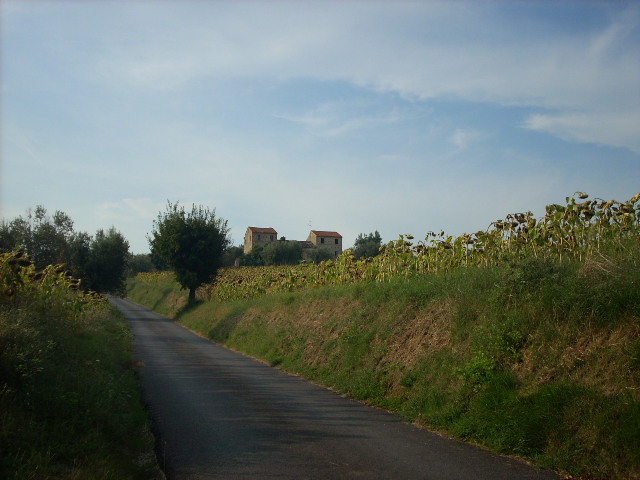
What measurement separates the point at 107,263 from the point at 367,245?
25.3m

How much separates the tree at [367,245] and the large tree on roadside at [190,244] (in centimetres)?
1404

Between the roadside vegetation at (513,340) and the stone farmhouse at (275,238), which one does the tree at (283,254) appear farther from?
the roadside vegetation at (513,340)

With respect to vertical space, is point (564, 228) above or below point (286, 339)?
above

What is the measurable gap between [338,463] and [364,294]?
9458 mm

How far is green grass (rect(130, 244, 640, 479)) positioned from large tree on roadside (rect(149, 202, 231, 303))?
25.9m

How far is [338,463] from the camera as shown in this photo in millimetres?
6176

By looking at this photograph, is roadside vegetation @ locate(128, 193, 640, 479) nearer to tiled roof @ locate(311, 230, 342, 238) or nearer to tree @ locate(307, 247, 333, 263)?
tree @ locate(307, 247, 333, 263)

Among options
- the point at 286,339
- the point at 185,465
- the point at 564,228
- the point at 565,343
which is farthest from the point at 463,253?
the point at 185,465

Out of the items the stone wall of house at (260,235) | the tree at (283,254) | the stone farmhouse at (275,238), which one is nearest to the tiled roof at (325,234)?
the stone farmhouse at (275,238)

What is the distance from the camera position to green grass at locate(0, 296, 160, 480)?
5.11 meters

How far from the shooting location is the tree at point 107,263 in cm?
3638

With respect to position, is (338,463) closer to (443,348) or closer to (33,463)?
(33,463)

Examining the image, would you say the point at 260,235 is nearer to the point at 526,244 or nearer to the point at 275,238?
the point at 275,238

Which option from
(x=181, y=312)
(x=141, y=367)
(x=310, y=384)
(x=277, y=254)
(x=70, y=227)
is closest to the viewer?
(x=310, y=384)
